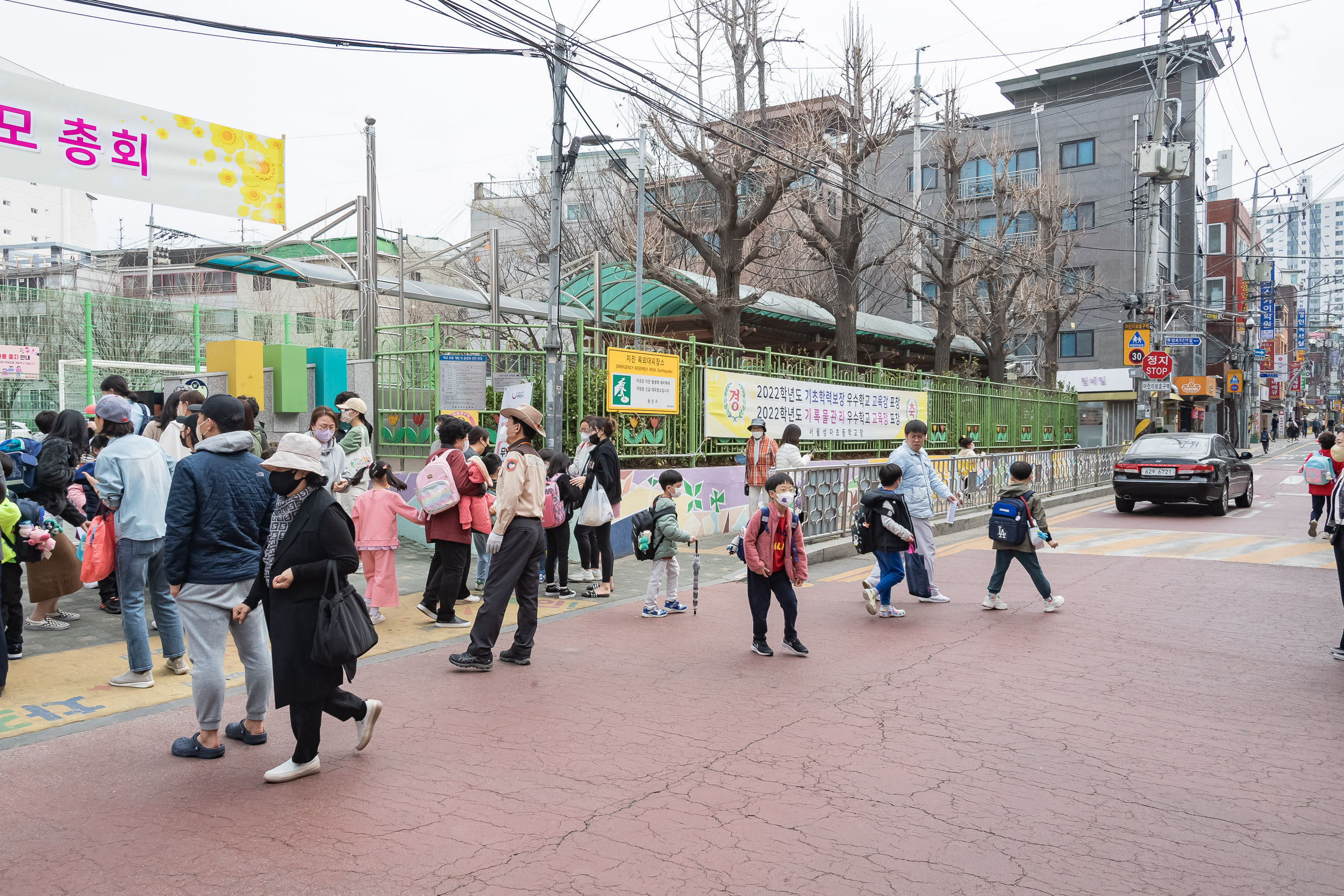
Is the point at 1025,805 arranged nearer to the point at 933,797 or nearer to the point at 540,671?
the point at 933,797

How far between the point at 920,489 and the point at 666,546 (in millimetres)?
2750

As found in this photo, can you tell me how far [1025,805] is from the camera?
14.2ft

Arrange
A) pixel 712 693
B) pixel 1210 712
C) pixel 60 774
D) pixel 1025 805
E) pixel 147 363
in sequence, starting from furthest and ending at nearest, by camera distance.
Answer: pixel 147 363
pixel 712 693
pixel 1210 712
pixel 60 774
pixel 1025 805

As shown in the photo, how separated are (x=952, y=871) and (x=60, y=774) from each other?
4.27m

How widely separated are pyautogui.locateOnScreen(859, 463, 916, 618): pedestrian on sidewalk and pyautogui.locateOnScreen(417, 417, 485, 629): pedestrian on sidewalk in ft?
12.0

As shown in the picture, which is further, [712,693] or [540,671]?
[540,671]

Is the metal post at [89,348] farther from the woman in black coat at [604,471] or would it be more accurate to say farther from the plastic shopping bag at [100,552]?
the plastic shopping bag at [100,552]

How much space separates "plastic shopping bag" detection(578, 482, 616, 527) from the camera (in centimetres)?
976

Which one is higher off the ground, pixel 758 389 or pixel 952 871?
pixel 758 389

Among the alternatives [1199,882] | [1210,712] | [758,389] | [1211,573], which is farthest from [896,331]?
[1199,882]

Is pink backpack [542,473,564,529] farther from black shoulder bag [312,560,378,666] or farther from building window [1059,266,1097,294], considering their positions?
building window [1059,266,1097,294]

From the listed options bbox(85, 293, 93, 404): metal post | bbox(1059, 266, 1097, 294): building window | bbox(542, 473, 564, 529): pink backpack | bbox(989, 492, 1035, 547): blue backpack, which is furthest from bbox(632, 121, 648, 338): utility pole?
bbox(1059, 266, 1097, 294): building window

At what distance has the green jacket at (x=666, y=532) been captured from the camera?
8.59 m

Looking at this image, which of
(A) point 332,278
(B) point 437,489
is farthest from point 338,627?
(A) point 332,278
